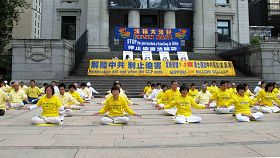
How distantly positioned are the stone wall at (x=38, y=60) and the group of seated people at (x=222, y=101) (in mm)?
7415

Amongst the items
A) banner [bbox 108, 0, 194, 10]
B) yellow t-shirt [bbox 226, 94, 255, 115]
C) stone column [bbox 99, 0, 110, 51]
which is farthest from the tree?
yellow t-shirt [bbox 226, 94, 255, 115]

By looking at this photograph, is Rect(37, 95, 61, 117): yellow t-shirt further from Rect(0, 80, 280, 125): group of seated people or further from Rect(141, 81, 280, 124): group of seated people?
Rect(141, 81, 280, 124): group of seated people

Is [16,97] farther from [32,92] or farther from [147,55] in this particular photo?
[147,55]

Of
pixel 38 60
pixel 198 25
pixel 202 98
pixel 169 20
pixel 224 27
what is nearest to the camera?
pixel 202 98

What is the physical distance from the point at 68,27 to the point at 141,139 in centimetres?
2990

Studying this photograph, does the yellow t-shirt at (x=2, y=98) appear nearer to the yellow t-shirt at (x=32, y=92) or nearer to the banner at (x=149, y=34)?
the yellow t-shirt at (x=32, y=92)

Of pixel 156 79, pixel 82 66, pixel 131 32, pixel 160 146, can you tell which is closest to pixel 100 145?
pixel 160 146

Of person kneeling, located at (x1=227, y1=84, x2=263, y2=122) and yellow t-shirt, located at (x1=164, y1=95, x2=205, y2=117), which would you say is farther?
person kneeling, located at (x1=227, y1=84, x2=263, y2=122)

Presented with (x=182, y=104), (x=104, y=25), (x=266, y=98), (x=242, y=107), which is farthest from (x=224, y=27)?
(x=182, y=104)

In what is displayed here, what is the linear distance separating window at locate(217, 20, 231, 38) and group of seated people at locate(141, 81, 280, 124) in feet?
68.6

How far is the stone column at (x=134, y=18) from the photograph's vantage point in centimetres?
3122

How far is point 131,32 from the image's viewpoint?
2820 centimetres

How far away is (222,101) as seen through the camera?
11.6 meters

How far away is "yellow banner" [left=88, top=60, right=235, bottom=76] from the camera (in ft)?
72.9
